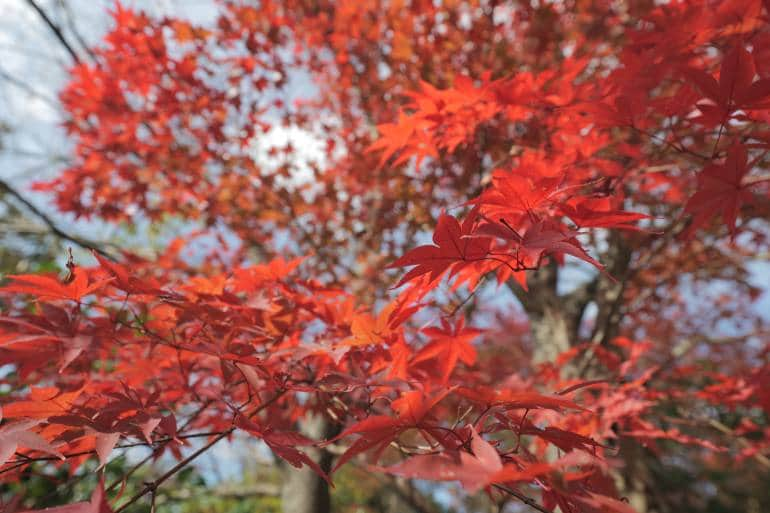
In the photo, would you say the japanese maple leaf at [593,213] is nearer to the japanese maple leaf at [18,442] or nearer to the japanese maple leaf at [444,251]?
the japanese maple leaf at [444,251]

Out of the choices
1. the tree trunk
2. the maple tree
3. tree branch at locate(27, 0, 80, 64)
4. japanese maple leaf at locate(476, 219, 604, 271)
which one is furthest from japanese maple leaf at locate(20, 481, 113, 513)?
tree branch at locate(27, 0, 80, 64)

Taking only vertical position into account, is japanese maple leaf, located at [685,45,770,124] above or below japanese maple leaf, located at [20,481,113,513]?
above

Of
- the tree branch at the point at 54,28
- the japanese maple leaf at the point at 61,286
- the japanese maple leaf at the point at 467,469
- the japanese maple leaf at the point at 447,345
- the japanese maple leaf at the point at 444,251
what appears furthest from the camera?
the tree branch at the point at 54,28

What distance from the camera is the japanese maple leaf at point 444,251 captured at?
2.84ft

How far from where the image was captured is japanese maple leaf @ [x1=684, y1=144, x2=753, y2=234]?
3.13ft

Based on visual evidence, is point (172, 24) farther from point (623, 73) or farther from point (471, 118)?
point (623, 73)

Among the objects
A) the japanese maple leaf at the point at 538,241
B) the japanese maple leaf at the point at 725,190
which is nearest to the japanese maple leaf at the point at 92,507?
the japanese maple leaf at the point at 538,241

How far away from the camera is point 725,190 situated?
3.32ft

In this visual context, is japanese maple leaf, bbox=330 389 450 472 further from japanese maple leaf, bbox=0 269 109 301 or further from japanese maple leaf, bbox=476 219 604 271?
japanese maple leaf, bbox=0 269 109 301

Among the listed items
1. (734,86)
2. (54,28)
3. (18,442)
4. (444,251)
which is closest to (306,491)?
(18,442)

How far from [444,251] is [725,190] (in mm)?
699

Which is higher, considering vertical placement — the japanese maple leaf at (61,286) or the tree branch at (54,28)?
the tree branch at (54,28)

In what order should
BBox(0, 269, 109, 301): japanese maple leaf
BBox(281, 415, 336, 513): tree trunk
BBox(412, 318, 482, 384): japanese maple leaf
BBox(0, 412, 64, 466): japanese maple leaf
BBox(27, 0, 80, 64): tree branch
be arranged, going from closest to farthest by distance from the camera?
BBox(0, 412, 64, 466): japanese maple leaf → BBox(0, 269, 109, 301): japanese maple leaf → BBox(412, 318, 482, 384): japanese maple leaf → BBox(27, 0, 80, 64): tree branch → BBox(281, 415, 336, 513): tree trunk

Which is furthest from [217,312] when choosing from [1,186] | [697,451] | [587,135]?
[697,451]
